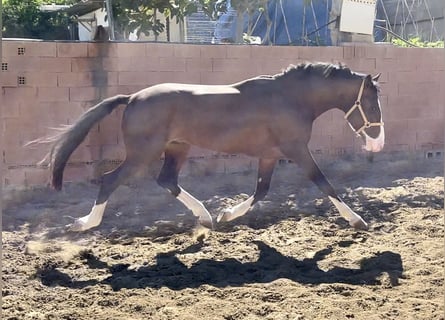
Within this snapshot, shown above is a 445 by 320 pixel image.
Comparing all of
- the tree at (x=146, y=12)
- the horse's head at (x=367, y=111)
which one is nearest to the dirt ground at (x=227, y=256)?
the horse's head at (x=367, y=111)

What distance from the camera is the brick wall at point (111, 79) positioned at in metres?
6.14

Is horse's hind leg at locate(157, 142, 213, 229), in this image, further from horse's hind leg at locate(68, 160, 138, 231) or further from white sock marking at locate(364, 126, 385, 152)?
white sock marking at locate(364, 126, 385, 152)

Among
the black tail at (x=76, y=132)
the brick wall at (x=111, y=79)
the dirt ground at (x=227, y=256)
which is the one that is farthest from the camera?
the brick wall at (x=111, y=79)

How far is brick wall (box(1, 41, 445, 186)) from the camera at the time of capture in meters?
6.14

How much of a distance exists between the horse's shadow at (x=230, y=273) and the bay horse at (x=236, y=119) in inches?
27.7

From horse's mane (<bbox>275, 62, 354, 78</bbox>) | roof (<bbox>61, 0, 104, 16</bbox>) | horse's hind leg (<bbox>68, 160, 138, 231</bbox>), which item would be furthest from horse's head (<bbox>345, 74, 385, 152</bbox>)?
roof (<bbox>61, 0, 104, 16</bbox>)

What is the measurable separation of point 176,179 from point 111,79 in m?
2.03

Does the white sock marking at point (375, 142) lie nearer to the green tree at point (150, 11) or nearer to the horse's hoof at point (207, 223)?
the horse's hoof at point (207, 223)

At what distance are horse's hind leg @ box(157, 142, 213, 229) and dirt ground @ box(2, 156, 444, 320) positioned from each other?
0.56 feet

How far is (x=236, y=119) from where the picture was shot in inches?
183

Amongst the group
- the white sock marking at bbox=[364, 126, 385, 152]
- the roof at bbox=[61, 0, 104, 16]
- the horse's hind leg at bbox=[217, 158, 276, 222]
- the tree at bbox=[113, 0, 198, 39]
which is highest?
the roof at bbox=[61, 0, 104, 16]

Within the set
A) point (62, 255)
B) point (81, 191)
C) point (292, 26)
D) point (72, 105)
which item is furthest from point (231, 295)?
point (292, 26)

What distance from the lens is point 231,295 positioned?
3344 millimetres

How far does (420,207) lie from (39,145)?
12.5 feet
